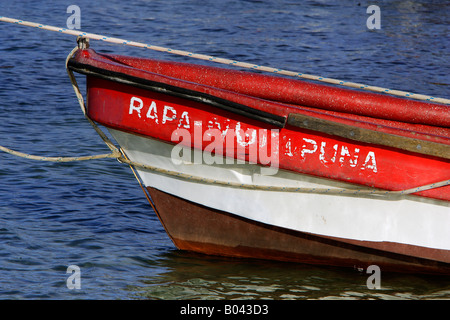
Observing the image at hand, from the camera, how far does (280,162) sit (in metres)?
4.89

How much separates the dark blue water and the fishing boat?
0.29 m

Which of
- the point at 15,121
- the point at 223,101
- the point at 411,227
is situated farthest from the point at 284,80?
the point at 15,121

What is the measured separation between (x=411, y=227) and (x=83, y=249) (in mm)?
2434

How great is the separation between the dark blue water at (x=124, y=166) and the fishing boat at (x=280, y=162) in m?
0.29

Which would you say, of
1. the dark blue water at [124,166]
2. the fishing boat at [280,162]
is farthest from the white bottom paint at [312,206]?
the dark blue water at [124,166]

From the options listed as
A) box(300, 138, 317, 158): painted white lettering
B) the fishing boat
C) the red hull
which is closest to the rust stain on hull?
the fishing boat

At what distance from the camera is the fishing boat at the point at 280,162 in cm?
481

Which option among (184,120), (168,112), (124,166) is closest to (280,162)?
(184,120)

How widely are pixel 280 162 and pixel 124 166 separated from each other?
10.0 ft

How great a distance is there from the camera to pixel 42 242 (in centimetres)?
575

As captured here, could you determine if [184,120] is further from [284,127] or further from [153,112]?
[284,127]

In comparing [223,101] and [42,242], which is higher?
[223,101]
